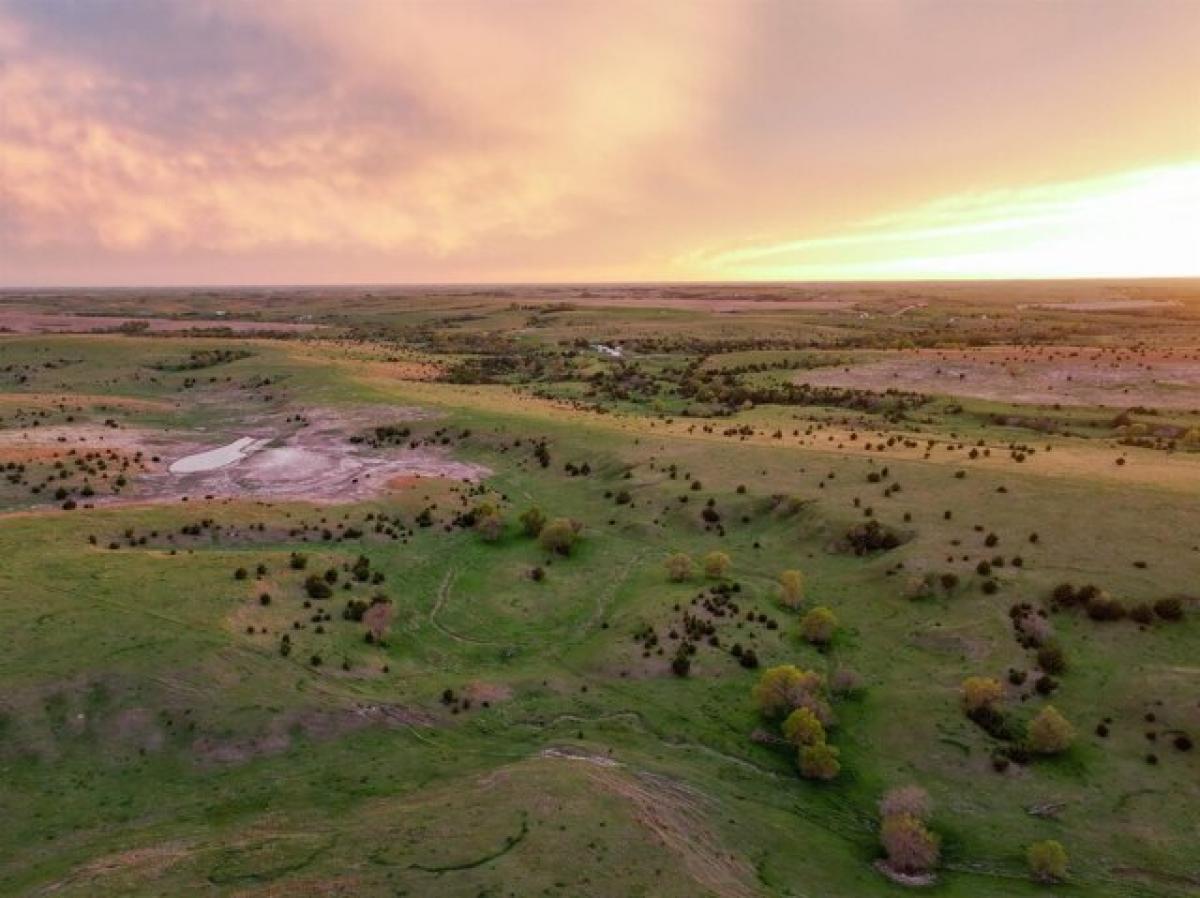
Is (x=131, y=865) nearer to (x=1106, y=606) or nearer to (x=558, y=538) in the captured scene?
(x=558, y=538)

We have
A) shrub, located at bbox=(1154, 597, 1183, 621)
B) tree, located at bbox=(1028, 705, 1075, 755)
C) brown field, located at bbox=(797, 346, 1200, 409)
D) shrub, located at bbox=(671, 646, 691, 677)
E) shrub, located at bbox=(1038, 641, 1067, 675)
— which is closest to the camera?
tree, located at bbox=(1028, 705, 1075, 755)

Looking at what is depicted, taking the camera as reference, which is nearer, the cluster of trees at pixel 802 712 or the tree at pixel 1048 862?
the tree at pixel 1048 862

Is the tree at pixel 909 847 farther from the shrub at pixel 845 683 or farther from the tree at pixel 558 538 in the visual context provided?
the tree at pixel 558 538

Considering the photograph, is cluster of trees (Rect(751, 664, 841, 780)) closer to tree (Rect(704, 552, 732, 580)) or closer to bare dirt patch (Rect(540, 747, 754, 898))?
bare dirt patch (Rect(540, 747, 754, 898))

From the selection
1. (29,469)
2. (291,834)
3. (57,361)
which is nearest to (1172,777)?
(291,834)

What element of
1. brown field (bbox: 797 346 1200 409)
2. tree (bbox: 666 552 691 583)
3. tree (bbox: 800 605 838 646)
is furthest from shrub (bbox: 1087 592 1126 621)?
brown field (bbox: 797 346 1200 409)

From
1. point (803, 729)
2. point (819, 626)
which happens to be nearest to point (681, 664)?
point (803, 729)

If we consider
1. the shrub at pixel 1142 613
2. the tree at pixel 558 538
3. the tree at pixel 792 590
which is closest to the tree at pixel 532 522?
the tree at pixel 558 538

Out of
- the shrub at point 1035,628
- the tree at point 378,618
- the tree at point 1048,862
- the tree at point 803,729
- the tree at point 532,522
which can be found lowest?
the tree at point 1048,862
